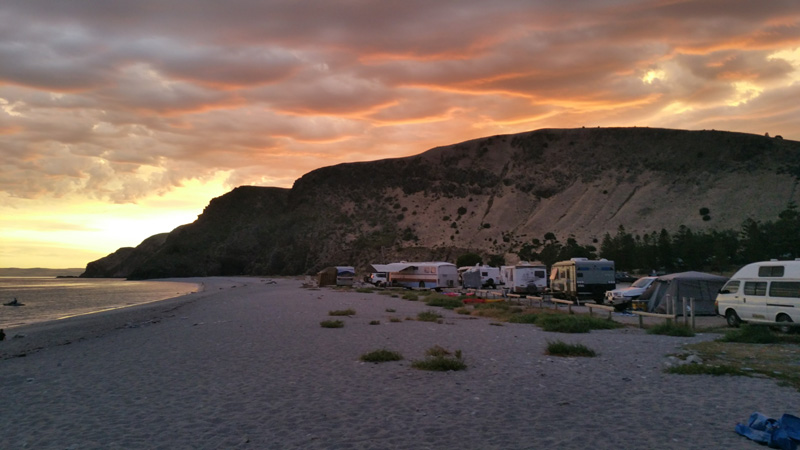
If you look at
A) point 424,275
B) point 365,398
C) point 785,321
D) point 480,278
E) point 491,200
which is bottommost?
point 365,398

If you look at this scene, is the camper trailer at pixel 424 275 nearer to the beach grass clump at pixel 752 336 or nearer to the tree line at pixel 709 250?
the tree line at pixel 709 250

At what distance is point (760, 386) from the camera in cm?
887

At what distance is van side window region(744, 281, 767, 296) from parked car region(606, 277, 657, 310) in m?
9.00

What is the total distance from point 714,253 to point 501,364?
50760mm

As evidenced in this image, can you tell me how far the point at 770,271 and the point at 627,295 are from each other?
10.7 meters

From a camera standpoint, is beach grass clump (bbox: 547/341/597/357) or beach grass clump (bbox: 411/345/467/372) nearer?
beach grass clump (bbox: 411/345/467/372)

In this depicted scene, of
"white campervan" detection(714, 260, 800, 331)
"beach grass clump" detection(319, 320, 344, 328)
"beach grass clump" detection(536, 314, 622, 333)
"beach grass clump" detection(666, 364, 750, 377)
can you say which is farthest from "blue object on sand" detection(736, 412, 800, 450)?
"beach grass clump" detection(319, 320, 344, 328)

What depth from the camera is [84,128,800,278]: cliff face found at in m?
75.7

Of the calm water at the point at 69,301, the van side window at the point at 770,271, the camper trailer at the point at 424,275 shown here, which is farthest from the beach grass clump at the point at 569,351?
the camper trailer at the point at 424,275

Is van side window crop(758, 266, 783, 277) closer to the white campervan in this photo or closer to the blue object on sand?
the white campervan

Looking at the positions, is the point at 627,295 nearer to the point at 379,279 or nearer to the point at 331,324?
the point at 331,324

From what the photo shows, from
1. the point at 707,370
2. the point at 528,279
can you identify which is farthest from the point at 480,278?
the point at 707,370

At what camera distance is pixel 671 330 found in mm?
16281

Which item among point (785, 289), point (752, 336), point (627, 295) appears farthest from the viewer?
point (627, 295)
